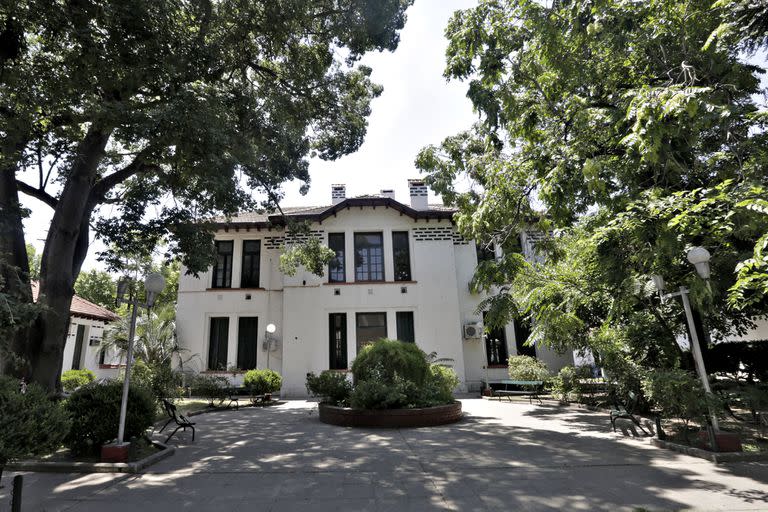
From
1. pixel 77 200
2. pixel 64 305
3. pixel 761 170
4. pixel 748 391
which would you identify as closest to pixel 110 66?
pixel 77 200

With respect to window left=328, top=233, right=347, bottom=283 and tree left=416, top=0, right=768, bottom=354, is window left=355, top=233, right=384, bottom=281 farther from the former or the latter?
tree left=416, top=0, right=768, bottom=354

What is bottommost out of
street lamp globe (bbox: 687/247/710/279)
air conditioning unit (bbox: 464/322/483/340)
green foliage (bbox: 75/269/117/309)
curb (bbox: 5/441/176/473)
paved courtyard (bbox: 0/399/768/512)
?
paved courtyard (bbox: 0/399/768/512)

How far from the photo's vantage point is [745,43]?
6738 millimetres

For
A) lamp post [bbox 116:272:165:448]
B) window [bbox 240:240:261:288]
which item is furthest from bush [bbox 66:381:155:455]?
window [bbox 240:240:261:288]

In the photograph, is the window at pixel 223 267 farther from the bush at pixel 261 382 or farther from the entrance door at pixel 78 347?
the entrance door at pixel 78 347

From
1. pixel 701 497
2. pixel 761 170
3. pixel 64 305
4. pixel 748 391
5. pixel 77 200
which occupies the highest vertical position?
pixel 77 200

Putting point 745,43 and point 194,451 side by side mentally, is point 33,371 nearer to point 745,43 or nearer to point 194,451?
point 194,451

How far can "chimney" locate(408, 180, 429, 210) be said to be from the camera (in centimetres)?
1975

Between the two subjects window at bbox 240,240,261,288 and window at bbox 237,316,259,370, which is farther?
window at bbox 240,240,261,288

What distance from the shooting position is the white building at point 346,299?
699 inches

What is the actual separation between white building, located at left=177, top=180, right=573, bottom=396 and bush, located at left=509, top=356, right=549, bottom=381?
1.75 meters

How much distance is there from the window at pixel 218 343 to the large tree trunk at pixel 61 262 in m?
9.23

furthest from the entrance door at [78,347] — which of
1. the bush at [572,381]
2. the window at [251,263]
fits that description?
the bush at [572,381]

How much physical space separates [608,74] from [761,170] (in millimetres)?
3087
